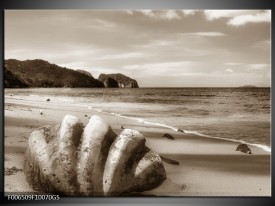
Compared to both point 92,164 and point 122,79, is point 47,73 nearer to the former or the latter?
point 122,79

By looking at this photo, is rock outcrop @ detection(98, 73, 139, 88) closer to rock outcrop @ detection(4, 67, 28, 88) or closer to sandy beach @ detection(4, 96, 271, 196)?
sandy beach @ detection(4, 96, 271, 196)

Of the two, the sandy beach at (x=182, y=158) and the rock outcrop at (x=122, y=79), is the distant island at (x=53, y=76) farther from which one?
the sandy beach at (x=182, y=158)

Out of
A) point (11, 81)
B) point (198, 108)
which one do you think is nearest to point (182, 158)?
point (198, 108)

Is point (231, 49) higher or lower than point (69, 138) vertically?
higher

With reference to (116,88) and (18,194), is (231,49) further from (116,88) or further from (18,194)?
(18,194)

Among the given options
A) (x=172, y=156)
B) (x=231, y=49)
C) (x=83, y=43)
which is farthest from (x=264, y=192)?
(x=83, y=43)

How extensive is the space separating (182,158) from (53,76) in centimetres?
116

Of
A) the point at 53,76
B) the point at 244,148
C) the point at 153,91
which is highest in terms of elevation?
the point at 53,76

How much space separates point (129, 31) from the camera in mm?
3004

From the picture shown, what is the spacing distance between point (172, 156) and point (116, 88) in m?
0.66

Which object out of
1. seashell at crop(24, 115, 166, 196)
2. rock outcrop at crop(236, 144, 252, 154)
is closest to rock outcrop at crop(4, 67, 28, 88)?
seashell at crop(24, 115, 166, 196)

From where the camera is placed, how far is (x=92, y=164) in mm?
2885

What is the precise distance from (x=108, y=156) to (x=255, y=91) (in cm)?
121

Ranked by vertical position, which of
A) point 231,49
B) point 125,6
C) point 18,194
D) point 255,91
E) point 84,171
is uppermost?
point 125,6
